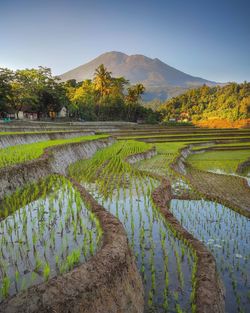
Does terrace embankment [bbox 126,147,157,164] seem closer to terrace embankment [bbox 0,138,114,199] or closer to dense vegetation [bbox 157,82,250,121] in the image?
terrace embankment [bbox 0,138,114,199]

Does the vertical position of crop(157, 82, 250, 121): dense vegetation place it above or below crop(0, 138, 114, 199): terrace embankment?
above

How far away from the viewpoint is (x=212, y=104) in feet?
251

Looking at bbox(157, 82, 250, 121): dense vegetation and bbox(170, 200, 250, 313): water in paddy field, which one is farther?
bbox(157, 82, 250, 121): dense vegetation

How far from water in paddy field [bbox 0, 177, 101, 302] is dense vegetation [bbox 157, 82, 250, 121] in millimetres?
58856

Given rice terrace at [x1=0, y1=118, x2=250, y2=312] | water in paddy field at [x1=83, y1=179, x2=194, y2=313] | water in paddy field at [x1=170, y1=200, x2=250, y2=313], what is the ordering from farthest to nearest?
1. water in paddy field at [x1=170, y1=200, x2=250, y2=313]
2. water in paddy field at [x1=83, y1=179, x2=194, y2=313]
3. rice terrace at [x1=0, y1=118, x2=250, y2=312]

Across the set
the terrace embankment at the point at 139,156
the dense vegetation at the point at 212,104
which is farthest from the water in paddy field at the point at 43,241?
the dense vegetation at the point at 212,104

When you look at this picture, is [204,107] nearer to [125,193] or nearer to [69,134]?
[69,134]

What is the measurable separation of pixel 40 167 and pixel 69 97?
4707 cm

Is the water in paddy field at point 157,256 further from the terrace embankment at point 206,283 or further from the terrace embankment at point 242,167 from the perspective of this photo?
the terrace embankment at point 242,167

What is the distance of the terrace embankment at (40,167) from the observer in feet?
19.7

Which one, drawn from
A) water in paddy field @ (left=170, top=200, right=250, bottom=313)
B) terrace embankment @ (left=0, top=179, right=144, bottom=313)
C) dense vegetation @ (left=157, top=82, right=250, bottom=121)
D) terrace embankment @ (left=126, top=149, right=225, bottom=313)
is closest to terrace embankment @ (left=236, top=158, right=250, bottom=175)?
water in paddy field @ (left=170, top=200, right=250, bottom=313)

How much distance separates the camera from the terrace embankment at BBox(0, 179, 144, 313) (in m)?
1.92

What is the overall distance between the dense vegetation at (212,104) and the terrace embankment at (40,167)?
5269 centimetres

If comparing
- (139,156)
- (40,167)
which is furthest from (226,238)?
(139,156)
